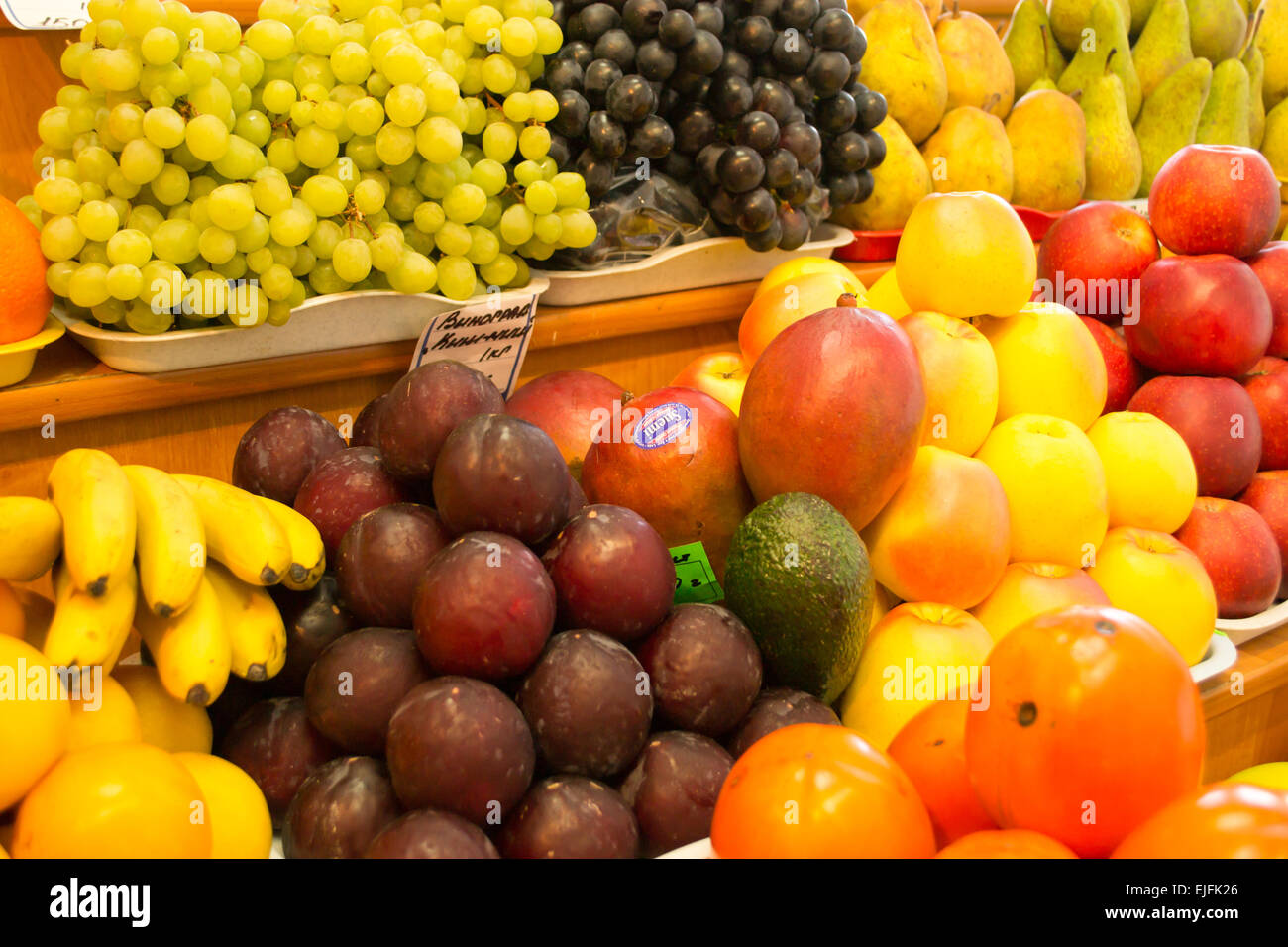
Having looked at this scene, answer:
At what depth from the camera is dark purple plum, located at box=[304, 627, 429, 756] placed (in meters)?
0.80

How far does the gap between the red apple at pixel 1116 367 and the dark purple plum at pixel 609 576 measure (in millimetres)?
878

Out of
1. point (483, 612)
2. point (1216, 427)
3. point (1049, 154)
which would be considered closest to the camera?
→ point (483, 612)

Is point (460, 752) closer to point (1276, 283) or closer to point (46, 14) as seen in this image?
point (46, 14)

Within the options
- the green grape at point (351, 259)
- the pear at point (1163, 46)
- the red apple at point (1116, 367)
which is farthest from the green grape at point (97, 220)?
the pear at point (1163, 46)

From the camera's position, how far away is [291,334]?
46.6 inches

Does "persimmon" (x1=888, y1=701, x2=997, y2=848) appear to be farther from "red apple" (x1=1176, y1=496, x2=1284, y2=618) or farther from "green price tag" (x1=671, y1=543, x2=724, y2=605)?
"red apple" (x1=1176, y1=496, x2=1284, y2=618)

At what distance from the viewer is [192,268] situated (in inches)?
44.4

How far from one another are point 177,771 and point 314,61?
2.73 feet

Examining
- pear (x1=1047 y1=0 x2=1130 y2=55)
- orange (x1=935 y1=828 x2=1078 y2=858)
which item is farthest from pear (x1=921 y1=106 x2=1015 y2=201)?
orange (x1=935 y1=828 x2=1078 y2=858)

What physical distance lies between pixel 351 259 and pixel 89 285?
0.88ft

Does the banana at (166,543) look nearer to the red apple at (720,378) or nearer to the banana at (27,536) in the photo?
the banana at (27,536)

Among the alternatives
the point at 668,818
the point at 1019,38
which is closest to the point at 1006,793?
the point at 668,818

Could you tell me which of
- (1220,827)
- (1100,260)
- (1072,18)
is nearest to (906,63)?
(1100,260)
